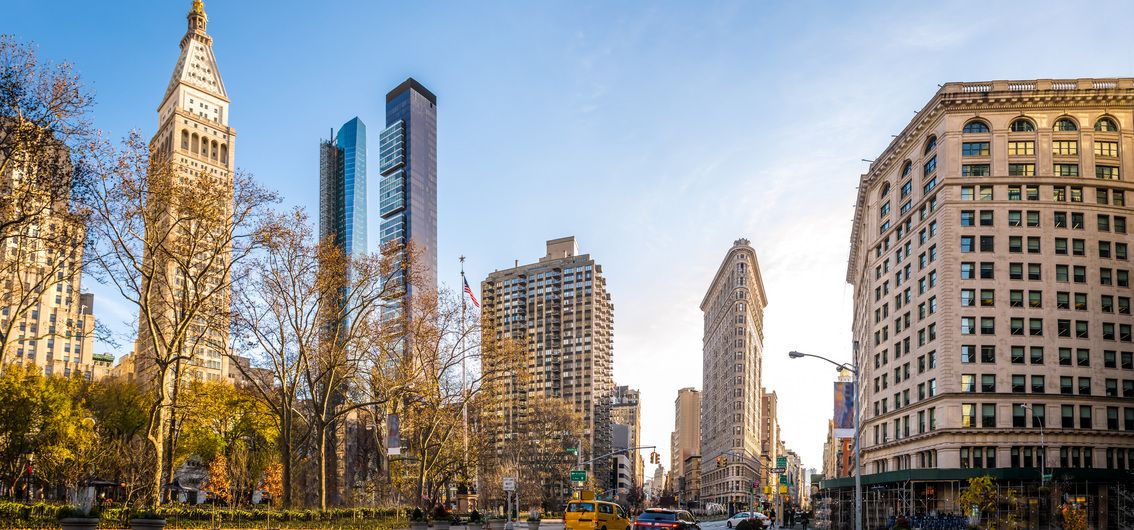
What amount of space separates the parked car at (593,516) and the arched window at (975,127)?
5312cm

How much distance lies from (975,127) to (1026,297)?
15178 mm

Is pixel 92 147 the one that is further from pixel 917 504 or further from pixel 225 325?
pixel 917 504

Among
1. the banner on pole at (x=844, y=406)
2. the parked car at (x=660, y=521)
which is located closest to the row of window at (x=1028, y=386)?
Answer: the banner on pole at (x=844, y=406)

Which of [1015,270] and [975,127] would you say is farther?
[975,127]

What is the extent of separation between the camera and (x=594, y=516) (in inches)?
1642

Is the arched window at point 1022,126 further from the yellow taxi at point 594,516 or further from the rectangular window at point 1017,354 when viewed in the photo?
the yellow taxi at point 594,516

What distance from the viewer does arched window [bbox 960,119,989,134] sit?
78688 mm

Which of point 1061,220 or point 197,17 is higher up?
point 197,17

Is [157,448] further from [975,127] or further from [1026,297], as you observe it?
[975,127]

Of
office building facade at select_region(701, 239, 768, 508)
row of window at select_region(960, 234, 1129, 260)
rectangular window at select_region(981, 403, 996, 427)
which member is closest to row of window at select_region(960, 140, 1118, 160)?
row of window at select_region(960, 234, 1129, 260)

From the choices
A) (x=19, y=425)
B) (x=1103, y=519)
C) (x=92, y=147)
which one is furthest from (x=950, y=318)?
(x=19, y=425)

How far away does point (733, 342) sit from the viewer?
186m

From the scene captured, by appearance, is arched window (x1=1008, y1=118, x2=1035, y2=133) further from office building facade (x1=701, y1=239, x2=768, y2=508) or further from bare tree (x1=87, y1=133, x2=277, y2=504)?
office building facade (x1=701, y1=239, x2=768, y2=508)

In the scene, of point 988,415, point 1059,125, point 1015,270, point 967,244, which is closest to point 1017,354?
point 988,415
